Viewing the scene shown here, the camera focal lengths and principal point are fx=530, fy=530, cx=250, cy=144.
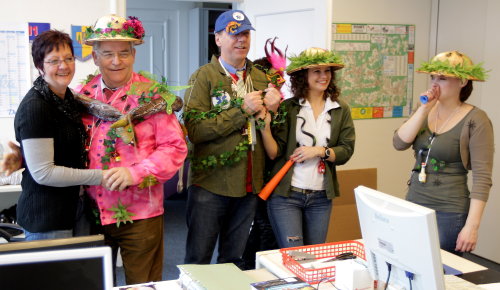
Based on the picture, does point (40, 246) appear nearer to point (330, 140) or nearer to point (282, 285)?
point (282, 285)

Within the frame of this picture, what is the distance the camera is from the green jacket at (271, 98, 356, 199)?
287 cm

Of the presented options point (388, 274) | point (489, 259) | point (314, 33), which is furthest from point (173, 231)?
point (388, 274)

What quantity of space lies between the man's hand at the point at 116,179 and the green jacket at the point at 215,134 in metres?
0.54

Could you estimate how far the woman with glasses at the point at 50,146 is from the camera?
6.97 feet

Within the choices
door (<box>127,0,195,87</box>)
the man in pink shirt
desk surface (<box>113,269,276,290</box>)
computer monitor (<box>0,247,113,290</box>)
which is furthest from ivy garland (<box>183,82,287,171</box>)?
door (<box>127,0,195,87</box>)

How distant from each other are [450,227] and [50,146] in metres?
2.02

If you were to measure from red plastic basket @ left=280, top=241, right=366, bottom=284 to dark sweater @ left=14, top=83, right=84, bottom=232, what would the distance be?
0.95 metres

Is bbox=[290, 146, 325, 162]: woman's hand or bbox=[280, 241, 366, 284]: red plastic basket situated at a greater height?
bbox=[290, 146, 325, 162]: woman's hand

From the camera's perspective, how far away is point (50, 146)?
215 cm

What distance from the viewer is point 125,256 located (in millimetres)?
2428

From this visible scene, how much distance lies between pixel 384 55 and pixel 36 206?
334 cm

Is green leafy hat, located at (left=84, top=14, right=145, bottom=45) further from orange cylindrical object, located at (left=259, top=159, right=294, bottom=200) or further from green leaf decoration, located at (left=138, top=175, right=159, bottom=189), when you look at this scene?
orange cylindrical object, located at (left=259, top=159, right=294, bottom=200)

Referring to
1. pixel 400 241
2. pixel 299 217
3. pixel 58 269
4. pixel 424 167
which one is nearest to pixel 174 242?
pixel 299 217

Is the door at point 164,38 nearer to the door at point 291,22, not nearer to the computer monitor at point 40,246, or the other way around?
the door at point 291,22
